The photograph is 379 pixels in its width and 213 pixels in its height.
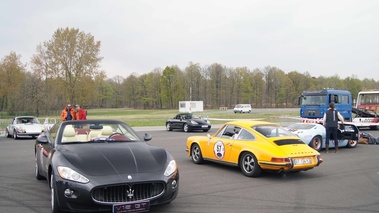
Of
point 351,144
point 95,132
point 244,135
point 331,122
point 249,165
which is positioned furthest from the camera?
point 351,144

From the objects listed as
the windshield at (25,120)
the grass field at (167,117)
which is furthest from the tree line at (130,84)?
the windshield at (25,120)

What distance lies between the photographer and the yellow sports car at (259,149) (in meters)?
7.96

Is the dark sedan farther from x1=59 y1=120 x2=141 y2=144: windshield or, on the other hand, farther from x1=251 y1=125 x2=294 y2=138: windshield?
x1=59 y1=120 x2=141 y2=144: windshield

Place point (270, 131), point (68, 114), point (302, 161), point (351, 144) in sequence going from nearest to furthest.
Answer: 1. point (302, 161)
2. point (270, 131)
3. point (351, 144)
4. point (68, 114)

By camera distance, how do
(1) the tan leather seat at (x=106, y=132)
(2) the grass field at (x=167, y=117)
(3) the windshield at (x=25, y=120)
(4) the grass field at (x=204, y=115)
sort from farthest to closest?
(4) the grass field at (x=204, y=115) < (2) the grass field at (x=167, y=117) < (3) the windshield at (x=25, y=120) < (1) the tan leather seat at (x=106, y=132)

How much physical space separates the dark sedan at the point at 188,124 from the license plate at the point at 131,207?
1941cm

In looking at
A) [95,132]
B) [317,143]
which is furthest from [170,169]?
[317,143]

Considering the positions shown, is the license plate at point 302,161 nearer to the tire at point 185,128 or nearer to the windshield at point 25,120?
the tire at point 185,128

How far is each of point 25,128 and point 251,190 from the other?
1624 cm

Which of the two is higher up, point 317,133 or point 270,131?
point 270,131

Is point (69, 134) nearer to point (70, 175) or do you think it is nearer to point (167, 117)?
point (70, 175)

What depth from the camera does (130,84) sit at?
11600cm

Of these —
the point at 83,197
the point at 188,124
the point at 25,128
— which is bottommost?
the point at 188,124

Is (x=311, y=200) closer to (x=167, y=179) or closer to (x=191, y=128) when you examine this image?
(x=167, y=179)
